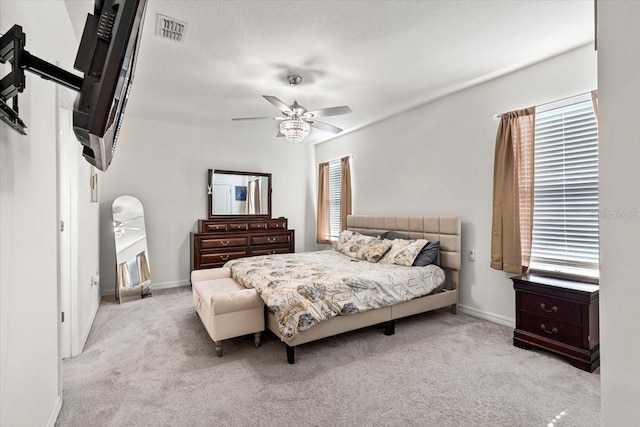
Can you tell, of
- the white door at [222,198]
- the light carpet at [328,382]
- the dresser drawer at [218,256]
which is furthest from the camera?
the white door at [222,198]

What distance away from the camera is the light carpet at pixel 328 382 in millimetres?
1877

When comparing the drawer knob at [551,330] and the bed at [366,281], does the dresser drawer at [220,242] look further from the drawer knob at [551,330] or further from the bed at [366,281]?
the drawer knob at [551,330]

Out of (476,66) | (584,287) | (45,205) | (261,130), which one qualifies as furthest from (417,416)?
(261,130)

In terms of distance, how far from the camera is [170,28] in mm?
2457

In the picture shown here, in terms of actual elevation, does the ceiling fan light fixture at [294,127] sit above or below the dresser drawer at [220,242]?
above

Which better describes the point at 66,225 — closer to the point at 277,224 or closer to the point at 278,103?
the point at 278,103

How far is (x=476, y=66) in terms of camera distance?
3.13m

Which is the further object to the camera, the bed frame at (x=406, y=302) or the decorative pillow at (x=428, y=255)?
the decorative pillow at (x=428, y=255)

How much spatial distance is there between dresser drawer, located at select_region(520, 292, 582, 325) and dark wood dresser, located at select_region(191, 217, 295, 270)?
371 cm

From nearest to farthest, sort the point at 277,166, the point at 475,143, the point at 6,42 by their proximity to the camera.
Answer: the point at 6,42 < the point at 475,143 < the point at 277,166

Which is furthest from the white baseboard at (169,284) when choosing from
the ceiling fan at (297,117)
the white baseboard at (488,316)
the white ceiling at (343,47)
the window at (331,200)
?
the white baseboard at (488,316)

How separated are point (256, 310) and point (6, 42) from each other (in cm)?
231

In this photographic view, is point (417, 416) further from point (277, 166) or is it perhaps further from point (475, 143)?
point (277, 166)

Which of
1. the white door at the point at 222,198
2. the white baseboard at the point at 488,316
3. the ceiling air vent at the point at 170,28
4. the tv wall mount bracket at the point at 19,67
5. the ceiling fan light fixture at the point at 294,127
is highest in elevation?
the ceiling air vent at the point at 170,28
